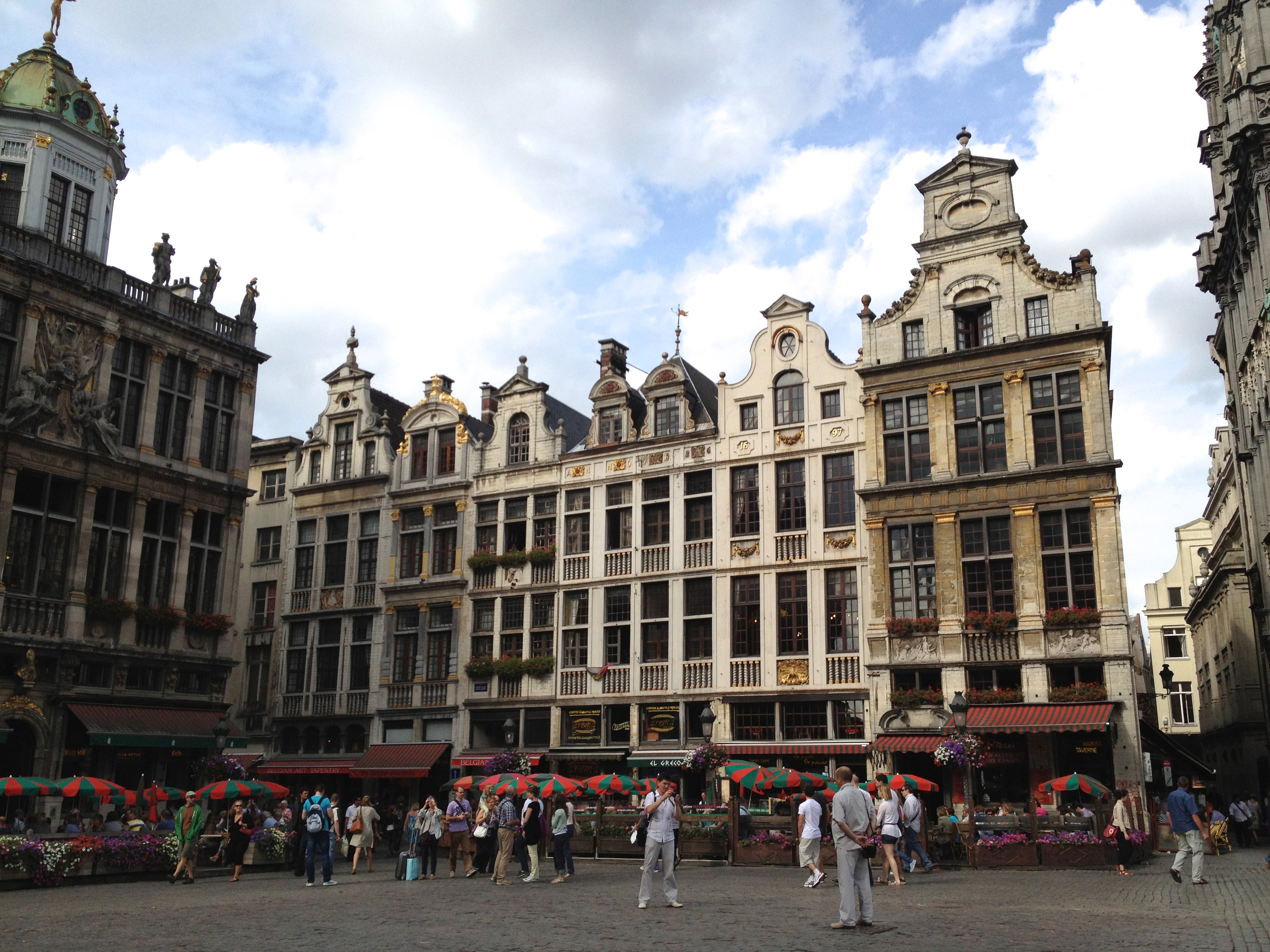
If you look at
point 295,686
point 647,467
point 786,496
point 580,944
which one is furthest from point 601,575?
point 580,944

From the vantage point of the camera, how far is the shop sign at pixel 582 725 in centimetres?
3697

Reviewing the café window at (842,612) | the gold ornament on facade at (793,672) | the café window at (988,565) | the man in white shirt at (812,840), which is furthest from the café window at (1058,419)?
the man in white shirt at (812,840)

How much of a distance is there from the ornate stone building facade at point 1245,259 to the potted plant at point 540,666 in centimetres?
2160

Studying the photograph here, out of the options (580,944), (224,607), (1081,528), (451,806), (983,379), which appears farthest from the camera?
(224,607)

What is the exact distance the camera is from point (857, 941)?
11641 millimetres

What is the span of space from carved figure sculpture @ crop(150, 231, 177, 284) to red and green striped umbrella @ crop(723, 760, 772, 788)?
2298 cm

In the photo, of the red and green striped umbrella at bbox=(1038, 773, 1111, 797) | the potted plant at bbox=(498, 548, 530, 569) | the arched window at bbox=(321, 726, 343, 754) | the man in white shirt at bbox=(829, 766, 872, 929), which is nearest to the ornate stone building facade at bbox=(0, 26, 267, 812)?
the arched window at bbox=(321, 726, 343, 754)

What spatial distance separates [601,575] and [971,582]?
39.3 ft

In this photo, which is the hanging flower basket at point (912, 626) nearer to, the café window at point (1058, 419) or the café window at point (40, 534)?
the café window at point (1058, 419)

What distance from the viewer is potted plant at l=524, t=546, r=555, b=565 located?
3903 centimetres

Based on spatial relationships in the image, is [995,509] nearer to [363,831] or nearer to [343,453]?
[363,831]

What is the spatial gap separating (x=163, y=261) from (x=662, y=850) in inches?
1109

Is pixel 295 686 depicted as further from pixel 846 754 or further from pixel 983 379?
pixel 983 379

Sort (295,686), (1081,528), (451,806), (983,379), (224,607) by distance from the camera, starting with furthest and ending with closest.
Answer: (295,686) → (224,607) → (983,379) → (1081,528) → (451,806)
